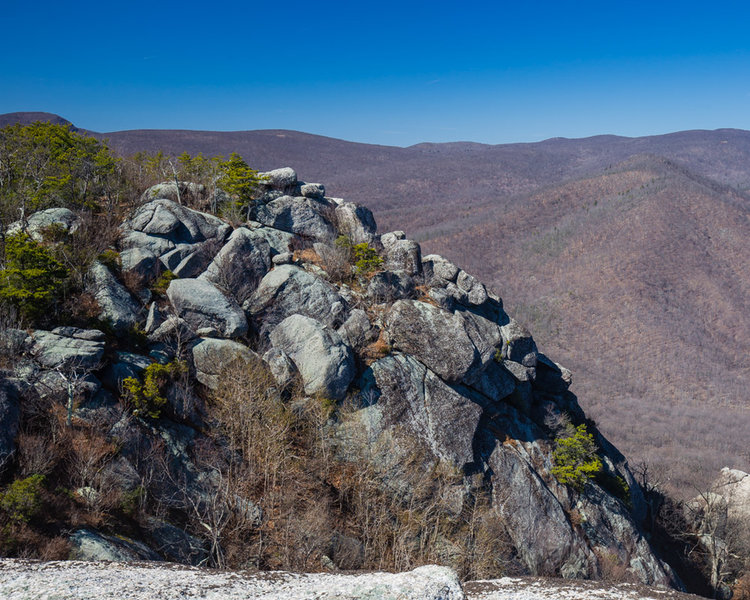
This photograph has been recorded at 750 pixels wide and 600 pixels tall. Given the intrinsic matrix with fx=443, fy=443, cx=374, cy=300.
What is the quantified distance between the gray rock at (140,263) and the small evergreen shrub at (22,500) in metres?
9.83

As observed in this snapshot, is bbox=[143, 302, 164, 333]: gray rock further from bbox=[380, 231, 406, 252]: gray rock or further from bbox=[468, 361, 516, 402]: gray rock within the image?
bbox=[468, 361, 516, 402]: gray rock

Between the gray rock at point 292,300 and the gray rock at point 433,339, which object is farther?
the gray rock at point 433,339

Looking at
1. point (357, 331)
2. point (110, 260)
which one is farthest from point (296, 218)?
point (110, 260)

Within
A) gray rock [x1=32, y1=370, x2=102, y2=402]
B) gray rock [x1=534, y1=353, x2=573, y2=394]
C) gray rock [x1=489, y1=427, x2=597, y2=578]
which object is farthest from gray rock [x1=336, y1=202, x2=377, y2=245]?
gray rock [x1=32, y1=370, x2=102, y2=402]

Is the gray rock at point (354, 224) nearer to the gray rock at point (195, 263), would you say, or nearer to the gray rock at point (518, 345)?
the gray rock at point (195, 263)

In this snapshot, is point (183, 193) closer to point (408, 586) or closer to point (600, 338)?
point (408, 586)

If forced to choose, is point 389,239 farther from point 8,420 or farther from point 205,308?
point 8,420

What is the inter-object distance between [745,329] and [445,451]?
111146 mm

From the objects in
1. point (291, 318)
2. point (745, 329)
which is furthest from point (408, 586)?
point (745, 329)

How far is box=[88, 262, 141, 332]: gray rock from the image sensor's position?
1605 centimetres

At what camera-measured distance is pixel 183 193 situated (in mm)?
23797

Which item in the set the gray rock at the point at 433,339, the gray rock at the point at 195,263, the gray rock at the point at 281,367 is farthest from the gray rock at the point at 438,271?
the gray rock at the point at 195,263

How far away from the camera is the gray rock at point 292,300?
19.3m

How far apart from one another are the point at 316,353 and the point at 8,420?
30.9 ft
